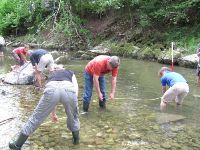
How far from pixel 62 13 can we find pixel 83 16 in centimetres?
453

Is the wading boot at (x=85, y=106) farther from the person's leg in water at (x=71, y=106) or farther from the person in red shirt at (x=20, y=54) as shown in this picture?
the person in red shirt at (x=20, y=54)

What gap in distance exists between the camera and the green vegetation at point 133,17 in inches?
869

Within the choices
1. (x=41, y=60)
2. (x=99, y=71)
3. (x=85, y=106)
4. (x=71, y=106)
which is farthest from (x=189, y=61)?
(x=71, y=106)

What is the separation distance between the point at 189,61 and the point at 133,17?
893 cm

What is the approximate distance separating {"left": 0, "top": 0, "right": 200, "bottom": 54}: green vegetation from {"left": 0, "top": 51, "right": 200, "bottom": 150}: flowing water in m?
9.47

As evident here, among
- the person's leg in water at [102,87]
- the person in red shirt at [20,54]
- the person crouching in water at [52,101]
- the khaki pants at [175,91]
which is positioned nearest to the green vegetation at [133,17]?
the person in red shirt at [20,54]

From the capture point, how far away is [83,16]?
3020cm

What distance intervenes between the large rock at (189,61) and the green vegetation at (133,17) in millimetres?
1673

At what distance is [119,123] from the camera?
8.83 m

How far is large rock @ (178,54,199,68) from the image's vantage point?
700 inches

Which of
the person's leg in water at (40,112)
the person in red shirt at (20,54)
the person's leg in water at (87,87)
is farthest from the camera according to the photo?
the person in red shirt at (20,54)

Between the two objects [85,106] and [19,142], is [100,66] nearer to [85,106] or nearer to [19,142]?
[85,106]

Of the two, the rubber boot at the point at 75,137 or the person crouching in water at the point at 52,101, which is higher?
the person crouching in water at the point at 52,101

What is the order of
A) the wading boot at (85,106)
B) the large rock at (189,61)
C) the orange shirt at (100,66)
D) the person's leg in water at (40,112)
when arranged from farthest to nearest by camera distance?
the large rock at (189,61), the wading boot at (85,106), the orange shirt at (100,66), the person's leg in water at (40,112)
